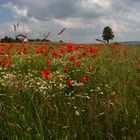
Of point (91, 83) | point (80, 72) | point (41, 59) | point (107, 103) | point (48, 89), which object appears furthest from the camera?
point (41, 59)

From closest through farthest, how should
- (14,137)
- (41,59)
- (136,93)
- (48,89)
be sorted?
1. (14,137)
2. (136,93)
3. (48,89)
4. (41,59)

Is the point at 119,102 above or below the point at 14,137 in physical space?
above

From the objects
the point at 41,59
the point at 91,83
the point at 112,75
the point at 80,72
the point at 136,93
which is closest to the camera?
the point at 136,93

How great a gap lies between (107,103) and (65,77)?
2027mm

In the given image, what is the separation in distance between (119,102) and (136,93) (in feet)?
2.61

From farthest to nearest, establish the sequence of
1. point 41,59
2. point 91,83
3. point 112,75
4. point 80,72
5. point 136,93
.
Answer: point 41,59 → point 80,72 → point 112,75 → point 91,83 → point 136,93

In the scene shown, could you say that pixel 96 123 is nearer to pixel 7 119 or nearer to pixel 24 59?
pixel 7 119

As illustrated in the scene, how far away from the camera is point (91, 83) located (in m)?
5.69

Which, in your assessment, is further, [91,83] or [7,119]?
[91,83]

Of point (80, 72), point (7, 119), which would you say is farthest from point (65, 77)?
point (7, 119)

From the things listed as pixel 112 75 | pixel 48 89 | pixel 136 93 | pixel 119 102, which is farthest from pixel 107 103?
pixel 112 75

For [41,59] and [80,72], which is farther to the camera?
[41,59]

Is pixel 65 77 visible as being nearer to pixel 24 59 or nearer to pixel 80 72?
pixel 80 72

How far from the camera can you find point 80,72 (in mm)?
6895
